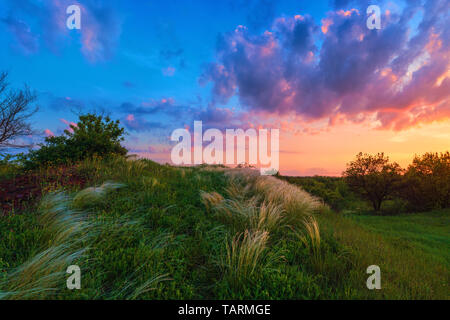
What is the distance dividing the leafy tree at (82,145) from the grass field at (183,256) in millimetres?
4551

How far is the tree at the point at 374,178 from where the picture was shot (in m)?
24.2

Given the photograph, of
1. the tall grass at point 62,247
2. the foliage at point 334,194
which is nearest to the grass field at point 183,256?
the tall grass at point 62,247

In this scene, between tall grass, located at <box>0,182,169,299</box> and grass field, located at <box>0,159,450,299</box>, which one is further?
grass field, located at <box>0,159,450,299</box>

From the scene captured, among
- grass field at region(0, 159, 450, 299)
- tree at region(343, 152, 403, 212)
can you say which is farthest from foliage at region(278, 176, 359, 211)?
grass field at region(0, 159, 450, 299)

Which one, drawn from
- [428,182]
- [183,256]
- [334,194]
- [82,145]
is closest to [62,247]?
[183,256]

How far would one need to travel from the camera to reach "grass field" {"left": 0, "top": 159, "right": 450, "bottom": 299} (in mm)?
2477

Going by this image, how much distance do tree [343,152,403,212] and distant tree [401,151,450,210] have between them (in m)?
1.33

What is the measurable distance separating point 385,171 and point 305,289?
1165 inches

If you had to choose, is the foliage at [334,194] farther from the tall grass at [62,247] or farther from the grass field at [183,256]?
the tall grass at [62,247]

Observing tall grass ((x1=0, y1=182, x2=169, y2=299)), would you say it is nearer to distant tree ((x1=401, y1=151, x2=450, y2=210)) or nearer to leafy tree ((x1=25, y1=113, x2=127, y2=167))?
leafy tree ((x1=25, y1=113, x2=127, y2=167))

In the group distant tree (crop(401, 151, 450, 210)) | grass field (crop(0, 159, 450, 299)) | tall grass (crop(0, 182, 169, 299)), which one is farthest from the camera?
distant tree (crop(401, 151, 450, 210))

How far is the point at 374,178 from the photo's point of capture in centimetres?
2477

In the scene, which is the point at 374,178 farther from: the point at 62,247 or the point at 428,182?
the point at 62,247

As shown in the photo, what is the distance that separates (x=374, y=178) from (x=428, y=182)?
499 centimetres
